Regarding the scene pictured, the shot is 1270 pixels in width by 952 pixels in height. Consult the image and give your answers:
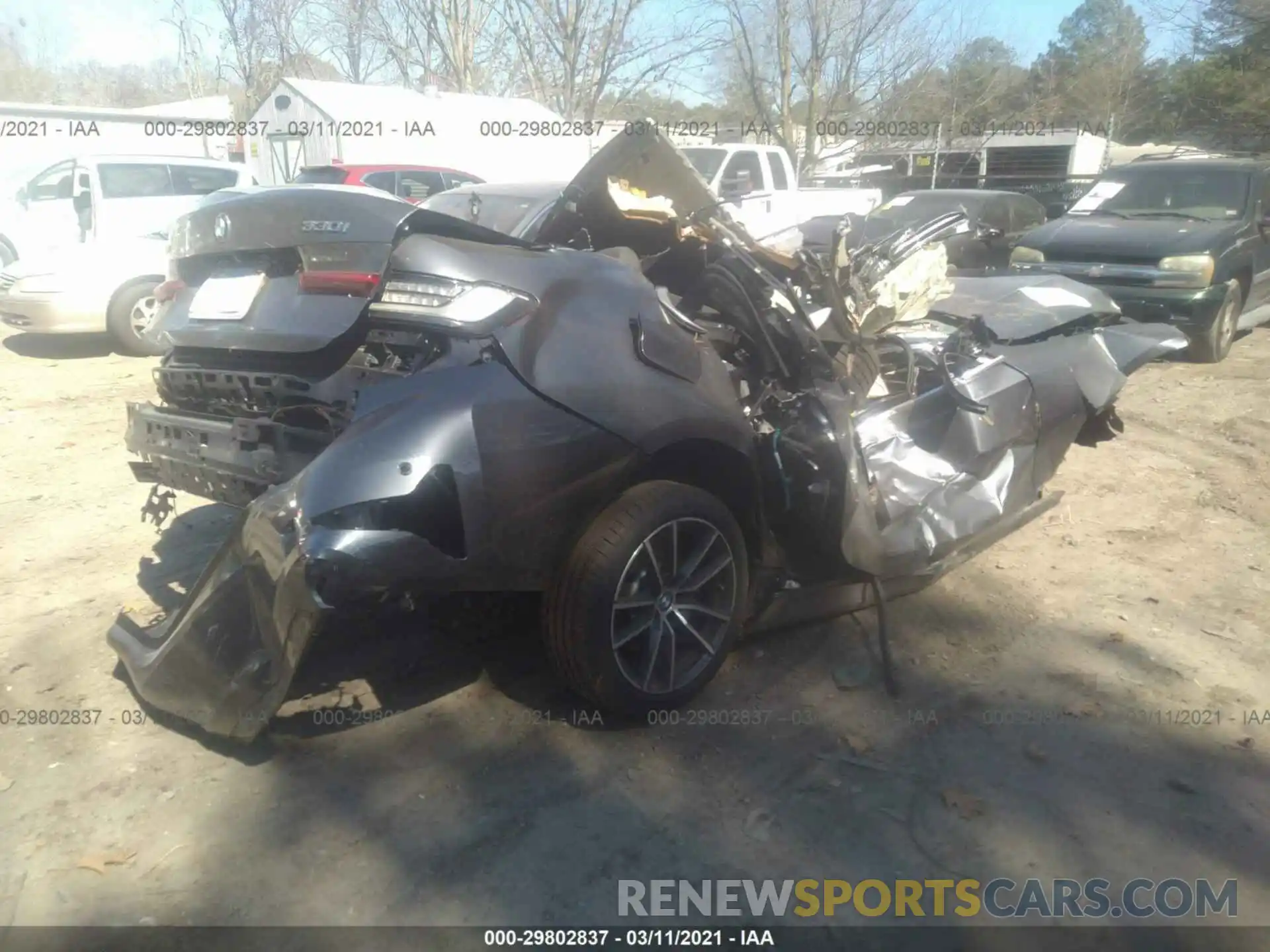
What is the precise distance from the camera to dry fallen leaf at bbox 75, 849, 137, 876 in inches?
112

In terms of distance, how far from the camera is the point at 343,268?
10.8 feet

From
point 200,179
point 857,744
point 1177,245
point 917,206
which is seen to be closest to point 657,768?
point 857,744

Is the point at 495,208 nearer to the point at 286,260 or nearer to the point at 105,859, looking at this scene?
the point at 286,260

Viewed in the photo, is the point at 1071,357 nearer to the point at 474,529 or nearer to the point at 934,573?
the point at 934,573

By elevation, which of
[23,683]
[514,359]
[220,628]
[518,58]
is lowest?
[23,683]

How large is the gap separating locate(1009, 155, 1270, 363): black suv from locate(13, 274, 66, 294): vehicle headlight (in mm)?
9434

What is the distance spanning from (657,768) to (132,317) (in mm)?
9143

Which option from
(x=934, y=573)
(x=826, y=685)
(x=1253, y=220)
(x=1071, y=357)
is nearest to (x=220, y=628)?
(x=826, y=685)

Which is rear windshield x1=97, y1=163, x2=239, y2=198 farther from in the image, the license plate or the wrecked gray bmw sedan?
the wrecked gray bmw sedan

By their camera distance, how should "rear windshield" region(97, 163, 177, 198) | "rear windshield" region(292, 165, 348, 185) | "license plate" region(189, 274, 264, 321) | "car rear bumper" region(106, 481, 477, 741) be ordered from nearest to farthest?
"car rear bumper" region(106, 481, 477, 741)
"license plate" region(189, 274, 264, 321)
"rear windshield" region(97, 163, 177, 198)
"rear windshield" region(292, 165, 348, 185)

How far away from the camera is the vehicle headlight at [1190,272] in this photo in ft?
29.6

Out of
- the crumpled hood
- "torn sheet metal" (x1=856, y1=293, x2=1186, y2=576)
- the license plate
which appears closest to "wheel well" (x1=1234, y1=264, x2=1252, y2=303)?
"torn sheet metal" (x1=856, y1=293, x2=1186, y2=576)

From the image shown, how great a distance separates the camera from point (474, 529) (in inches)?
116

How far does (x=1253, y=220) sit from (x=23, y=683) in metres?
10.8
